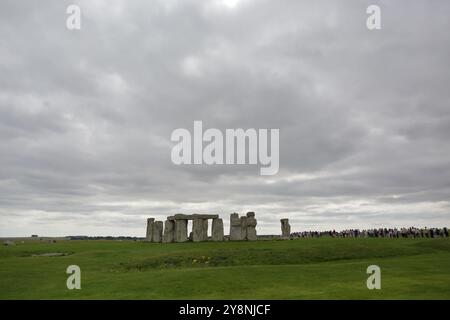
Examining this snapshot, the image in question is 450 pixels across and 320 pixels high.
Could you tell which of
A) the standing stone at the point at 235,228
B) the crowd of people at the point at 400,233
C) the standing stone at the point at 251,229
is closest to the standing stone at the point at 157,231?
the standing stone at the point at 235,228

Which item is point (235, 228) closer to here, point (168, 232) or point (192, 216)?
point (192, 216)

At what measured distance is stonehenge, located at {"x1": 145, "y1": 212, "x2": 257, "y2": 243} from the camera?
50.1 meters

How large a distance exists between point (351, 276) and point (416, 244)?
2308 cm

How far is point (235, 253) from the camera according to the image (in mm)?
31484

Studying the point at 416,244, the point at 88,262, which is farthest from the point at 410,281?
the point at 416,244

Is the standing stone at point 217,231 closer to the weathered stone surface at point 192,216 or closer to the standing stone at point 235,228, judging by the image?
the weathered stone surface at point 192,216

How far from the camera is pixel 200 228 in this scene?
50.1 meters

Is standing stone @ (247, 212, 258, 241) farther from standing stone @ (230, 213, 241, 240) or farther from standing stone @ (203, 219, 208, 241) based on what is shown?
standing stone @ (203, 219, 208, 241)

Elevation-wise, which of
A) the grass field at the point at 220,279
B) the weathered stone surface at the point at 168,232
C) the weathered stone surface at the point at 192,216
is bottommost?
the grass field at the point at 220,279

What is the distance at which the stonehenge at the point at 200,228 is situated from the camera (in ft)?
164

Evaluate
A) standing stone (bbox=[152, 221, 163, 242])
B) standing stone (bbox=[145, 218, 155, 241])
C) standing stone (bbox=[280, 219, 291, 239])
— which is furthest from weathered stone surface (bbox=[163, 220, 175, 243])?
standing stone (bbox=[280, 219, 291, 239])

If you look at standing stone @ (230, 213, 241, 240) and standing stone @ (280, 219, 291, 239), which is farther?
standing stone @ (280, 219, 291, 239)

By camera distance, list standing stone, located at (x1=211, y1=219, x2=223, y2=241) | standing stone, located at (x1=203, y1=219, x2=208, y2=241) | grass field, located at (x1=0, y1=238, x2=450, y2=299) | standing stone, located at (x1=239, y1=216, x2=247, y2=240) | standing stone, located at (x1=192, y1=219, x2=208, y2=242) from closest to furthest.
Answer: grass field, located at (x1=0, y1=238, x2=450, y2=299)
standing stone, located at (x1=192, y1=219, x2=208, y2=242)
standing stone, located at (x1=211, y1=219, x2=223, y2=241)
standing stone, located at (x1=203, y1=219, x2=208, y2=241)
standing stone, located at (x1=239, y1=216, x2=247, y2=240)
